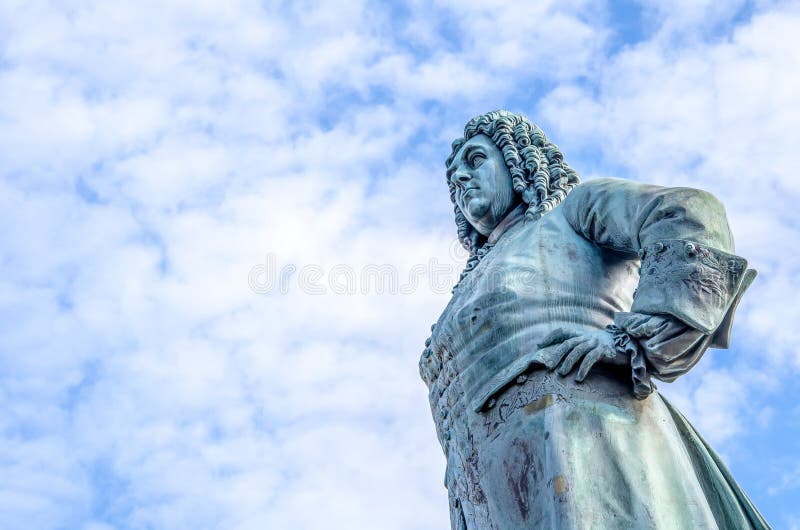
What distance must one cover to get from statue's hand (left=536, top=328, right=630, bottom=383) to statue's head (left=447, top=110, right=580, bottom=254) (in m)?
1.76

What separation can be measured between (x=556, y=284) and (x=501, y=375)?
0.78 metres

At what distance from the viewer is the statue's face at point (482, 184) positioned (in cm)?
1000

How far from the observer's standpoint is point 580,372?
312 inches

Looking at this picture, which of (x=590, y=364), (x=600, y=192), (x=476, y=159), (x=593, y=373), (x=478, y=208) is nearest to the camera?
(x=590, y=364)

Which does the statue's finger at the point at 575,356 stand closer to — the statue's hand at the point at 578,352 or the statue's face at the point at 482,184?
the statue's hand at the point at 578,352

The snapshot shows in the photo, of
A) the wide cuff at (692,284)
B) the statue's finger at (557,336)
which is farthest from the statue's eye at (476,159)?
the wide cuff at (692,284)

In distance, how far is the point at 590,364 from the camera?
7.90m

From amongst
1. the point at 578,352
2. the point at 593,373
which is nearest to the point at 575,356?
the point at 578,352

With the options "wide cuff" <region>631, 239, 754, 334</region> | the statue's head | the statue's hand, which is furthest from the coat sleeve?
the statue's head

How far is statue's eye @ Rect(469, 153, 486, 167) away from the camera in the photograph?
404 inches

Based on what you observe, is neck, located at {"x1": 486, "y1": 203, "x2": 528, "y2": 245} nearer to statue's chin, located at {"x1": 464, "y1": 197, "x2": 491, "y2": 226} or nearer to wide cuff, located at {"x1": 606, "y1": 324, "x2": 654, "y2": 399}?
statue's chin, located at {"x1": 464, "y1": 197, "x2": 491, "y2": 226}

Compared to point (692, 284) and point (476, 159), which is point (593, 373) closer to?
point (692, 284)

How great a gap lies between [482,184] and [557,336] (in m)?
2.21

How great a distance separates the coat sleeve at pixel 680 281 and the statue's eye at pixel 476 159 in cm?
208
